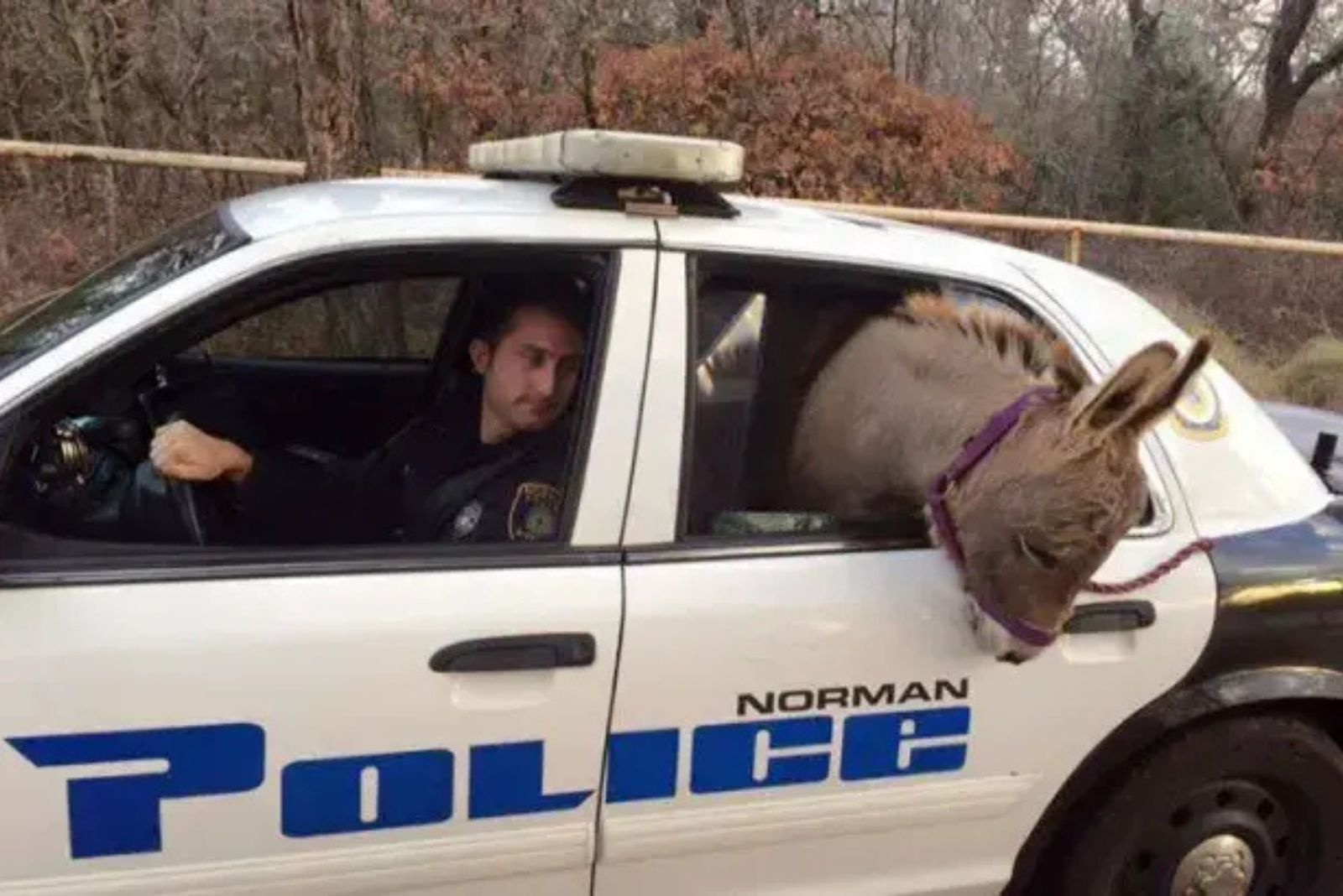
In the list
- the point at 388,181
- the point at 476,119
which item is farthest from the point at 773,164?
the point at 388,181

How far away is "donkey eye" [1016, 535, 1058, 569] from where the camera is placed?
233 cm

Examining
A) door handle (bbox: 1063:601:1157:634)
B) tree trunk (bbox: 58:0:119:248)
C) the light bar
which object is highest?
tree trunk (bbox: 58:0:119:248)

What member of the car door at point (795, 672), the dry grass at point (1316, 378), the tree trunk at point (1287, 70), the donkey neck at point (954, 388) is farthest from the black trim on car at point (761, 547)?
the tree trunk at point (1287, 70)

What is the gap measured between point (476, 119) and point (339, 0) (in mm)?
5080

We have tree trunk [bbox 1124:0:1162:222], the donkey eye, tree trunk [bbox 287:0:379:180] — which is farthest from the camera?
tree trunk [bbox 1124:0:1162:222]

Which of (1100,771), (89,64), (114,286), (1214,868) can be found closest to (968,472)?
(1100,771)

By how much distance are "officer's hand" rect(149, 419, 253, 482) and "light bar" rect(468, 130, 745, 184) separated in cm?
80

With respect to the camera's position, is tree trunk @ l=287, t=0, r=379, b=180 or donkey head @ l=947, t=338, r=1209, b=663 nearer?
donkey head @ l=947, t=338, r=1209, b=663

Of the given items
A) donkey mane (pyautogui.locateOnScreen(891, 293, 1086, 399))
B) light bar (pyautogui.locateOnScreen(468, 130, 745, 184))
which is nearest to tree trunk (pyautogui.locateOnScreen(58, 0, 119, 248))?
light bar (pyautogui.locateOnScreen(468, 130, 745, 184))

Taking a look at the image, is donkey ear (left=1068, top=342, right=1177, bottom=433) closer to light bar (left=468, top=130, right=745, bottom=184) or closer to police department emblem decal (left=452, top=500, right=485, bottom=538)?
light bar (left=468, top=130, right=745, bottom=184)

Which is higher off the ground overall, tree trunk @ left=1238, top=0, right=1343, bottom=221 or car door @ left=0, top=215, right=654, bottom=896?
tree trunk @ left=1238, top=0, right=1343, bottom=221

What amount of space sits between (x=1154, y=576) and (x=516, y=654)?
1.23m

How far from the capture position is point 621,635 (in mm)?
2328

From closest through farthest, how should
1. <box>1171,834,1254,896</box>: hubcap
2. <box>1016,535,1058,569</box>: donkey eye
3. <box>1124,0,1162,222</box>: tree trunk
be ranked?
<box>1016,535,1058,569</box>: donkey eye
<box>1171,834,1254,896</box>: hubcap
<box>1124,0,1162,222</box>: tree trunk
